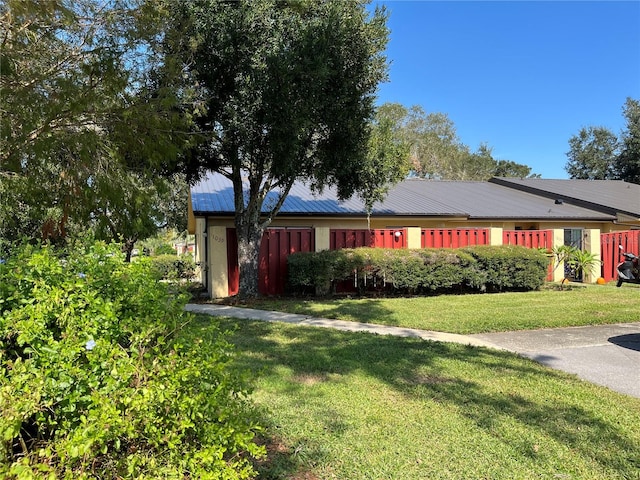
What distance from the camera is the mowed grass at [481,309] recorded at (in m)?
8.03

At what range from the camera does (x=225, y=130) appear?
30.0ft

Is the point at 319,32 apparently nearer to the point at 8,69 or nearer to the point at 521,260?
the point at 8,69

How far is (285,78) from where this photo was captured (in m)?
8.35

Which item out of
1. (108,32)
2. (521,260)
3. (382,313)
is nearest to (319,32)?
(108,32)

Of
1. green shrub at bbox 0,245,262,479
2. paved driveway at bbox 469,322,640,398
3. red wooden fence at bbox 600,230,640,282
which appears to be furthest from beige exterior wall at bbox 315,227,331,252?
green shrub at bbox 0,245,262,479

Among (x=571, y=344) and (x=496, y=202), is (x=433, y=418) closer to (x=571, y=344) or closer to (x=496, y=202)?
(x=571, y=344)

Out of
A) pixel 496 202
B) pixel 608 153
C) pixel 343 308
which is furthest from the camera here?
pixel 608 153

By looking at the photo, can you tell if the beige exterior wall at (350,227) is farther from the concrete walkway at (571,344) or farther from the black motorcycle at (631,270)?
the black motorcycle at (631,270)

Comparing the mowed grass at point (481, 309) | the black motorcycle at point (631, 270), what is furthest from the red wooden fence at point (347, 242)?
the black motorcycle at point (631, 270)

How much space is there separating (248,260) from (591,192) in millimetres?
19856

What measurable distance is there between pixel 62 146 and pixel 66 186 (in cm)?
42

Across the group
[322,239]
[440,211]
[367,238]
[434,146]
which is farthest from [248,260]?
[434,146]

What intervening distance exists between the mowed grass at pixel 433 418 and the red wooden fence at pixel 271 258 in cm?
682

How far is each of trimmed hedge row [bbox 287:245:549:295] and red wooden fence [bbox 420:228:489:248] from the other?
1480 millimetres
